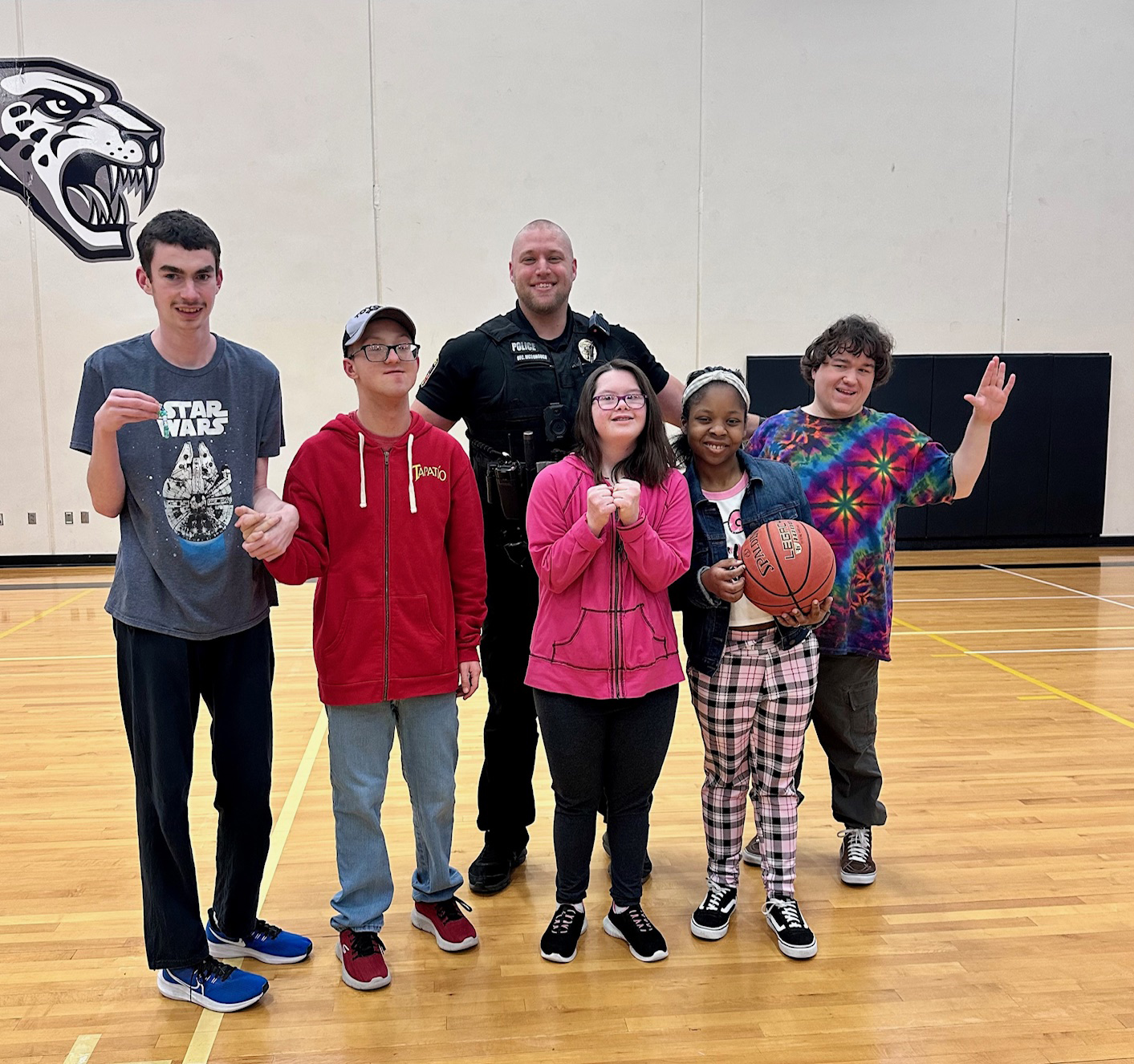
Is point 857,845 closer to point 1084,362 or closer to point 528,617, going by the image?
point 528,617

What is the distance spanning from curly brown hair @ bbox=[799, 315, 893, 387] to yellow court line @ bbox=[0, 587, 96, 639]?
19.7 ft

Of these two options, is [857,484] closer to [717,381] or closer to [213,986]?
[717,381]

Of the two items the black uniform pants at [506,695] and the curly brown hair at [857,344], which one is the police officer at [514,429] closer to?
the black uniform pants at [506,695]

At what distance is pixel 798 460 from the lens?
2.97m

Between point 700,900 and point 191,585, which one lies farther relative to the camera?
point 700,900

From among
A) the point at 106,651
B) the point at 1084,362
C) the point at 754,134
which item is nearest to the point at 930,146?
the point at 754,134

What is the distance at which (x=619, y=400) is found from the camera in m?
2.48

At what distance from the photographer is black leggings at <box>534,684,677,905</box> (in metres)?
2.50

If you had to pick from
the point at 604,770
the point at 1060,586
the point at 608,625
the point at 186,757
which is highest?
the point at 608,625

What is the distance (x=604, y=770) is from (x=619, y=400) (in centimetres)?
100

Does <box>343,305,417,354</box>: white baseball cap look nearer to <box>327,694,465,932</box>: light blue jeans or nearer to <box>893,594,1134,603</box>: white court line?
<box>327,694,465,932</box>: light blue jeans

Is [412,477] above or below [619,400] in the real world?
below

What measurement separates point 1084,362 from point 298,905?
9.81 meters

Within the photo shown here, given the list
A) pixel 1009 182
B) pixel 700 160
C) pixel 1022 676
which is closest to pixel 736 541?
pixel 1022 676
